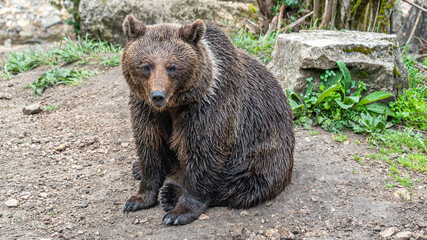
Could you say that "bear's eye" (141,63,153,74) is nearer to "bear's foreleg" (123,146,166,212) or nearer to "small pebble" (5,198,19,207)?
"bear's foreleg" (123,146,166,212)

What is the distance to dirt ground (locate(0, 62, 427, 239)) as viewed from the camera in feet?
13.0

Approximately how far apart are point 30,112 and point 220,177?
3651mm

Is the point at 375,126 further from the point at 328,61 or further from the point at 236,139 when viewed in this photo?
the point at 236,139

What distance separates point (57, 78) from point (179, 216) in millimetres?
4631

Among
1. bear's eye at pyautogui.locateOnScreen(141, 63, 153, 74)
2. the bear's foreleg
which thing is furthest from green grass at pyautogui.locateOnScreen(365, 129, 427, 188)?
bear's eye at pyautogui.locateOnScreen(141, 63, 153, 74)

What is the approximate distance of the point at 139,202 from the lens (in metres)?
4.30

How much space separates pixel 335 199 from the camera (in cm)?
445

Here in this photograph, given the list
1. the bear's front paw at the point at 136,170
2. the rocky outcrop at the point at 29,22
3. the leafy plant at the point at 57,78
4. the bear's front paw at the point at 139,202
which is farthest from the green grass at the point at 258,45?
the rocky outcrop at the point at 29,22

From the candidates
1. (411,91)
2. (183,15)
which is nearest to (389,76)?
(411,91)

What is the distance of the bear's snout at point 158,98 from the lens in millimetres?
3401

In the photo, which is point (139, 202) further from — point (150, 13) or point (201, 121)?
point (150, 13)

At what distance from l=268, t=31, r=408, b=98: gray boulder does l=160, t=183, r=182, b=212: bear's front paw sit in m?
2.57

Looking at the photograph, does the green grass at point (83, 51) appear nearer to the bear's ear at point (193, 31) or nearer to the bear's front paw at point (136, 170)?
the bear's front paw at point (136, 170)

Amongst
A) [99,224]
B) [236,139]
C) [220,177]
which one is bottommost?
[99,224]
